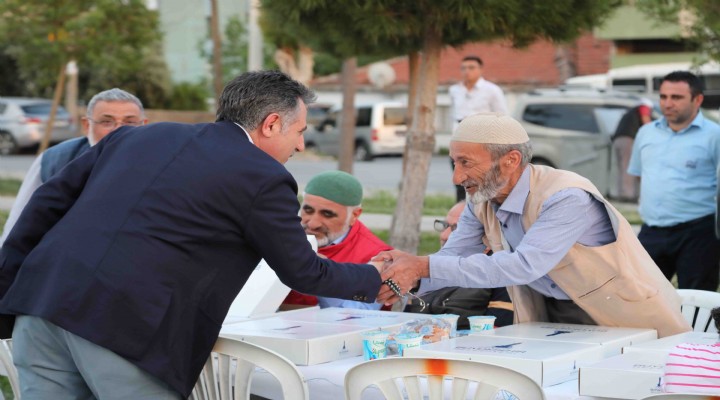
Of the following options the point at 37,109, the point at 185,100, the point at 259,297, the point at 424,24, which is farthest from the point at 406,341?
the point at 185,100

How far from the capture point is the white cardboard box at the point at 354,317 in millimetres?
4453

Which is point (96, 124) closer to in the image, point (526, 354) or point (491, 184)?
point (491, 184)

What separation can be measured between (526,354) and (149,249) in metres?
1.24

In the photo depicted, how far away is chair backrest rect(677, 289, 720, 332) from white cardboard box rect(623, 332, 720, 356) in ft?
3.26

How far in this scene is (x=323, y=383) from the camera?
3.87 meters

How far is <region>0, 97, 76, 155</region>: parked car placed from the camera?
29.9 m

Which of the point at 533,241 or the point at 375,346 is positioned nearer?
the point at 375,346

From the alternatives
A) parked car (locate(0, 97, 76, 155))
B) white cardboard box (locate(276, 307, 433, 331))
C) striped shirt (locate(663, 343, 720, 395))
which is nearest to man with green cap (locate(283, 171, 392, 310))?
white cardboard box (locate(276, 307, 433, 331))

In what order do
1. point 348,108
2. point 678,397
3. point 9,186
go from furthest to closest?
1. point 9,186
2. point 348,108
3. point 678,397

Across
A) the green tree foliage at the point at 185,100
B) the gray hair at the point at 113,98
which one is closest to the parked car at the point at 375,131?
the green tree foliage at the point at 185,100

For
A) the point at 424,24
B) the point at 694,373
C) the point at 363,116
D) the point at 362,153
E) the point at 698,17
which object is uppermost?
the point at 698,17

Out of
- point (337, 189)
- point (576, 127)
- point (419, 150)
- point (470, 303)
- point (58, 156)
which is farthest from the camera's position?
point (576, 127)

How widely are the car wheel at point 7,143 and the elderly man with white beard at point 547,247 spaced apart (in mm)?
27424

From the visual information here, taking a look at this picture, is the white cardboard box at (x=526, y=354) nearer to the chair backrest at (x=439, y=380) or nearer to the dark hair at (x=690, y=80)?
the chair backrest at (x=439, y=380)
